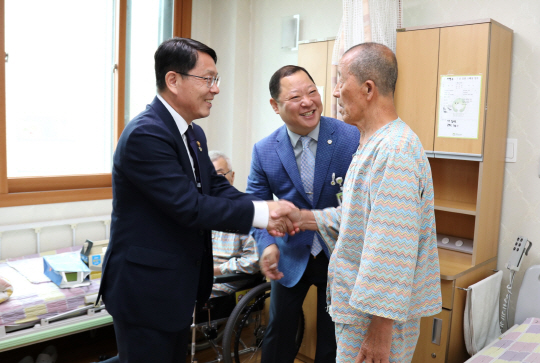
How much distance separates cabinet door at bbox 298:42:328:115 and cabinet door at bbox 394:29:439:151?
0.59 m

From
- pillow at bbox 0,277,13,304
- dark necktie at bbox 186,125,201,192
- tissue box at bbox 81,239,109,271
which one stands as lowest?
pillow at bbox 0,277,13,304

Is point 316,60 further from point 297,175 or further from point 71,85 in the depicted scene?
point 71,85

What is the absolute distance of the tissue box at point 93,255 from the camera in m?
2.77

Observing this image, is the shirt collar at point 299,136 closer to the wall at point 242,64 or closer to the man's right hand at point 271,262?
the man's right hand at point 271,262

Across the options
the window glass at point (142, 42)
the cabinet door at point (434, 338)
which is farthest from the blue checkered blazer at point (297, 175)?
the window glass at point (142, 42)

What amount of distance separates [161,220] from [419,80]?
5.50 feet

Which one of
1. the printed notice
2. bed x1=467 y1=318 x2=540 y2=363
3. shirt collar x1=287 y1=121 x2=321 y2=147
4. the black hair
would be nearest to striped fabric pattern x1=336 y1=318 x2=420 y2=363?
bed x1=467 y1=318 x2=540 y2=363

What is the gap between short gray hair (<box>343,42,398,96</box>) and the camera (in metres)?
1.46

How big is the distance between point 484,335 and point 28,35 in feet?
11.7

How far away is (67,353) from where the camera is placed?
2988mm

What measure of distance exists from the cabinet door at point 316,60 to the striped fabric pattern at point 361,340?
1818 millimetres

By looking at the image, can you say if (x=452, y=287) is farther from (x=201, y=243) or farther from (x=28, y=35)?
(x=28, y=35)

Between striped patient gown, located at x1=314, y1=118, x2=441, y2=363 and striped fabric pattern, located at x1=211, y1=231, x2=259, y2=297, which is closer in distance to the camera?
striped patient gown, located at x1=314, y1=118, x2=441, y2=363

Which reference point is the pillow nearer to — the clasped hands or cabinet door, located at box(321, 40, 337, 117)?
the clasped hands
